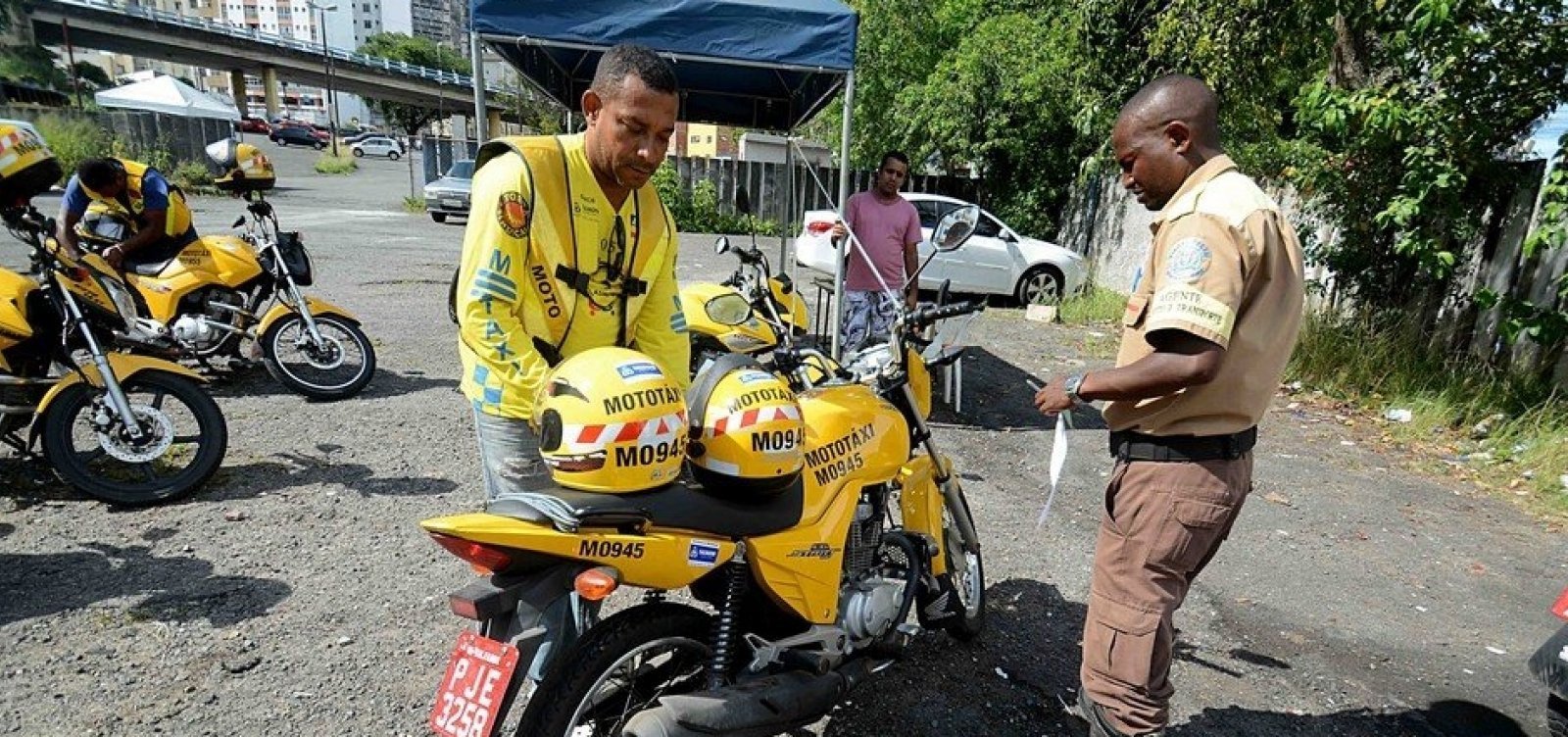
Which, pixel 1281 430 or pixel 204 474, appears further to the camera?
pixel 1281 430

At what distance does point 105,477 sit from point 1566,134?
866 centimetres

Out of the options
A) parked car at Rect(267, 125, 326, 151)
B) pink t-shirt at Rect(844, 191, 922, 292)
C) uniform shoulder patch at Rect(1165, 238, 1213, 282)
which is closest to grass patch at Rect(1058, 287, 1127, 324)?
pink t-shirt at Rect(844, 191, 922, 292)

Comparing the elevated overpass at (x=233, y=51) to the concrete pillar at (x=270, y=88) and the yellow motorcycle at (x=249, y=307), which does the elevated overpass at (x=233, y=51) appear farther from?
the yellow motorcycle at (x=249, y=307)

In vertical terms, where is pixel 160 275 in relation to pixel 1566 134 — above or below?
below

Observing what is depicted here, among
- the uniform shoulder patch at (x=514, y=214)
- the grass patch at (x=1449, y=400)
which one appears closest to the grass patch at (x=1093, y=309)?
the grass patch at (x=1449, y=400)

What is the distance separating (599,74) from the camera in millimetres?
1996

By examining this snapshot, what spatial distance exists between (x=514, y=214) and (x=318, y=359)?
178 inches

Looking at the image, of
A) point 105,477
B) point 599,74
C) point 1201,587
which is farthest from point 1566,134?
point 105,477

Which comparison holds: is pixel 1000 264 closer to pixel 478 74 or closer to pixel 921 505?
pixel 478 74

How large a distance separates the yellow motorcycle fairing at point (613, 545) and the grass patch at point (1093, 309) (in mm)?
9414

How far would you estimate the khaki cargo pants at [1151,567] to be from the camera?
201 cm

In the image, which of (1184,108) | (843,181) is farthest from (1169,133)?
(843,181)

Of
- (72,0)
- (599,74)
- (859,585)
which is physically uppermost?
(72,0)

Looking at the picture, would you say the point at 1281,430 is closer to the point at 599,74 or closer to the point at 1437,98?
the point at 1437,98
